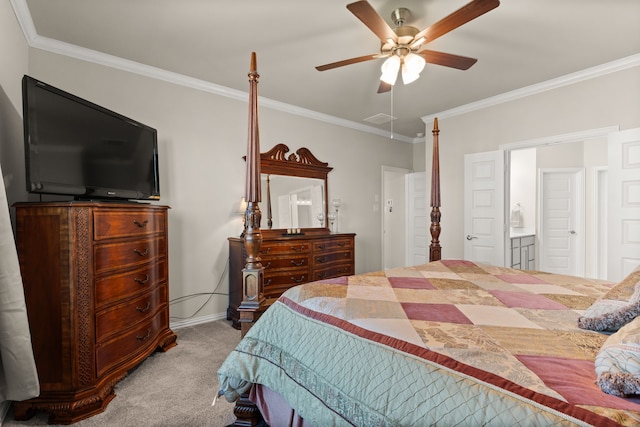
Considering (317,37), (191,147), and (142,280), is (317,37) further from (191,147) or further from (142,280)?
(142,280)

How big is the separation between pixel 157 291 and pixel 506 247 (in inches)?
151

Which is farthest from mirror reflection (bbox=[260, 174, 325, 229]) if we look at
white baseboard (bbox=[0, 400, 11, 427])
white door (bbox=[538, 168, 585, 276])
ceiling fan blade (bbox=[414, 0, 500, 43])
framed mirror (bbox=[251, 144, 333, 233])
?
white door (bbox=[538, 168, 585, 276])

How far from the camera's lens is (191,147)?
3244 mm

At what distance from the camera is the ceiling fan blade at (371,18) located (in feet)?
5.24

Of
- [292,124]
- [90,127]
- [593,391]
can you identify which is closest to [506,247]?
[292,124]

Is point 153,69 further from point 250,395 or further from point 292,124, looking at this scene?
point 250,395

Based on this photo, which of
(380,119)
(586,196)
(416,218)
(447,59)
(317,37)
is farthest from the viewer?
(416,218)

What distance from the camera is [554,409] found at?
0.68 metres

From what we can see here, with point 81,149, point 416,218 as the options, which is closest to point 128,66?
point 81,149

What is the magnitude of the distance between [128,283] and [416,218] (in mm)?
4640

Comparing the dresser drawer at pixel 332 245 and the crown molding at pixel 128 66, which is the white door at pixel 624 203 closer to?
the dresser drawer at pixel 332 245

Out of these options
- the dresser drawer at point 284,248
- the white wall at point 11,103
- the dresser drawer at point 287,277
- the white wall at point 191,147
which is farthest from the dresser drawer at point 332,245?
the white wall at point 11,103

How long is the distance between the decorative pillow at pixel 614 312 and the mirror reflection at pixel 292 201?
3114 mm

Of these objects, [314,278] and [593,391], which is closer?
[593,391]
